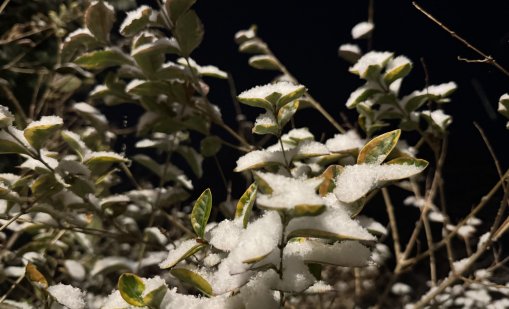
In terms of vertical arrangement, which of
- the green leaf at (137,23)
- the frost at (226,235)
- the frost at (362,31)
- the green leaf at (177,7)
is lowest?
the frost at (226,235)

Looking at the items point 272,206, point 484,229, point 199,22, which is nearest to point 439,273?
point 484,229

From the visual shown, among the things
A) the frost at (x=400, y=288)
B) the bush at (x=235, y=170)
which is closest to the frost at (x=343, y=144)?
the bush at (x=235, y=170)

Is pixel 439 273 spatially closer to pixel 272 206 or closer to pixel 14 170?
pixel 14 170

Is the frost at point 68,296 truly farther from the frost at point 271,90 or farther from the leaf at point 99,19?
the leaf at point 99,19

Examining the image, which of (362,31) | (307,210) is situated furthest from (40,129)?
(362,31)

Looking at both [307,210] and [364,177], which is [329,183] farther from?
[307,210]

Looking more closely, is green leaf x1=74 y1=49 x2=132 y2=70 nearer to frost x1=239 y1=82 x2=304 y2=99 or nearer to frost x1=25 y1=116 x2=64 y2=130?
frost x1=25 y1=116 x2=64 y2=130
